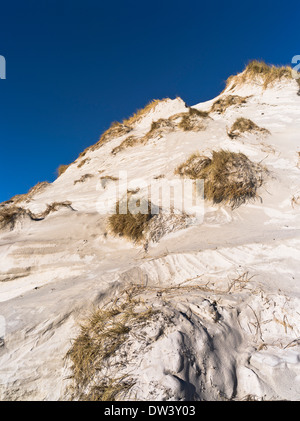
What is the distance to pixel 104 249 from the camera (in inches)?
152

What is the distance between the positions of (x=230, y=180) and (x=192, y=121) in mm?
4482

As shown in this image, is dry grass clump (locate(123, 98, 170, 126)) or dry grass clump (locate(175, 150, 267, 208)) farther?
dry grass clump (locate(123, 98, 170, 126))

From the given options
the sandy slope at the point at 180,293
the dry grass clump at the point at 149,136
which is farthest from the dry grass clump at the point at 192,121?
the sandy slope at the point at 180,293

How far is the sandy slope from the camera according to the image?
1632mm

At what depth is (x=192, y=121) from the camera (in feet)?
26.2

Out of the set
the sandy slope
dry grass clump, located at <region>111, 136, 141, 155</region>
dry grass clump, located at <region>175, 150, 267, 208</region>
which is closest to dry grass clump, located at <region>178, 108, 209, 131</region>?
dry grass clump, located at <region>111, 136, 141, 155</region>

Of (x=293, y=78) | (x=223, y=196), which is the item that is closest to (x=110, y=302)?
(x=223, y=196)

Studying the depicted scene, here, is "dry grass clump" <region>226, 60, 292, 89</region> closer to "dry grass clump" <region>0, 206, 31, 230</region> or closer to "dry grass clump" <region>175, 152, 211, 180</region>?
"dry grass clump" <region>175, 152, 211, 180</region>

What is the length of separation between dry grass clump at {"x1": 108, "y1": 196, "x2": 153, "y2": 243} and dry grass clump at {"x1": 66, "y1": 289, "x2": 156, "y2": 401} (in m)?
1.74

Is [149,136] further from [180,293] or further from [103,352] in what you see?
[103,352]

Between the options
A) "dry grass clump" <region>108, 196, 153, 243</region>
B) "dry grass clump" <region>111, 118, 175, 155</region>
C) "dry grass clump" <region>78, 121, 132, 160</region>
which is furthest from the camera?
"dry grass clump" <region>78, 121, 132, 160</region>

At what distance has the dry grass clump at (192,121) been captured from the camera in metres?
7.70

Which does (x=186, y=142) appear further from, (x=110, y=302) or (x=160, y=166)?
(x=110, y=302)
